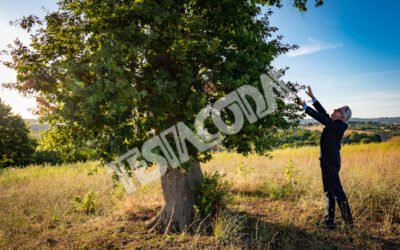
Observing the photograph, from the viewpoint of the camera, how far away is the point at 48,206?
643cm

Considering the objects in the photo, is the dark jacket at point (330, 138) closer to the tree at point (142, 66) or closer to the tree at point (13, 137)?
the tree at point (142, 66)

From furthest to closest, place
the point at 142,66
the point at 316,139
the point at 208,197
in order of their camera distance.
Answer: the point at 316,139 < the point at 208,197 < the point at 142,66

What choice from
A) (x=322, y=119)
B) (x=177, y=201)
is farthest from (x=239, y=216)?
(x=322, y=119)

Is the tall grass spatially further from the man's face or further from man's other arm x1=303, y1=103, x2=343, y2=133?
the man's face

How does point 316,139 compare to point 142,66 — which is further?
point 316,139

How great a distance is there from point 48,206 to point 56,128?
13.7ft

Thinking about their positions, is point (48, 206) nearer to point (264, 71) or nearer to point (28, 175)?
point (28, 175)

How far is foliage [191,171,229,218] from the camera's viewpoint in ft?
14.9

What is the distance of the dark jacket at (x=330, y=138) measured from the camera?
4.00 meters

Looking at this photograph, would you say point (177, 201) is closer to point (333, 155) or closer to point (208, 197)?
point (208, 197)

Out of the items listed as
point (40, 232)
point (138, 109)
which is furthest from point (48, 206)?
point (138, 109)

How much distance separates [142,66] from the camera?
139 inches

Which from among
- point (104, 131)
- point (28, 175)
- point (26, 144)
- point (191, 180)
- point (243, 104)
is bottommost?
point (191, 180)

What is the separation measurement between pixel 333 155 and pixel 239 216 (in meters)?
2.47
